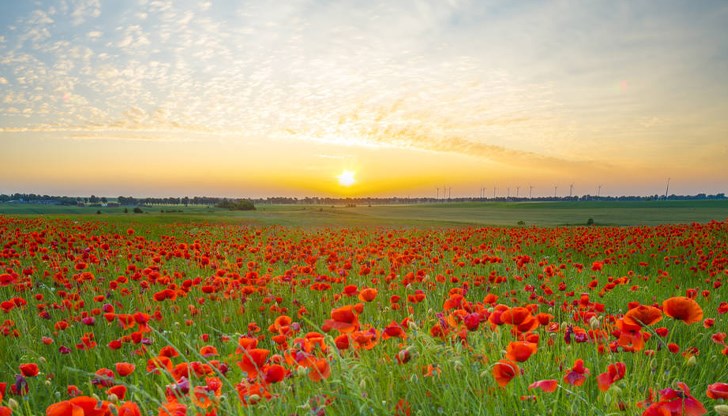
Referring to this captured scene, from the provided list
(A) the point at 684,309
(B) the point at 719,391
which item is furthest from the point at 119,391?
Result: (A) the point at 684,309

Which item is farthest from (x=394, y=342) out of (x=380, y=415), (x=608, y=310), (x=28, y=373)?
(x=608, y=310)

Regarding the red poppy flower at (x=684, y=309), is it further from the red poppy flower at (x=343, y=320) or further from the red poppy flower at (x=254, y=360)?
the red poppy flower at (x=254, y=360)

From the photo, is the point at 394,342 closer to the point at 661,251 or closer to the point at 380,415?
the point at 380,415

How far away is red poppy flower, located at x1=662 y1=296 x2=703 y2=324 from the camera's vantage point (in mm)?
2053

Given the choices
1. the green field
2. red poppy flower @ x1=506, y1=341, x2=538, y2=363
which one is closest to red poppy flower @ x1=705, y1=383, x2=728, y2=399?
red poppy flower @ x1=506, y1=341, x2=538, y2=363

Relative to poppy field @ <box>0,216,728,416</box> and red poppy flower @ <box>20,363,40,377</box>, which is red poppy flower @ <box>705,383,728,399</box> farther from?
red poppy flower @ <box>20,363,40,377</box>

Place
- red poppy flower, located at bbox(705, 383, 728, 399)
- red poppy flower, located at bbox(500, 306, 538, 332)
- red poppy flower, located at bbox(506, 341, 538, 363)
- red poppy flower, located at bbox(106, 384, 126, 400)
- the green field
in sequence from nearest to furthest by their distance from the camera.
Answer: red poppy flower, located at bbox(705, 383, 728, 399) < red poppy flower, located at bbox(506, 341, 538, 363) < red poppy flower, located at bbox(106, 384, 126, 400) < red poppy flower, located at bbox(500, 306, 538, 332) < the green field

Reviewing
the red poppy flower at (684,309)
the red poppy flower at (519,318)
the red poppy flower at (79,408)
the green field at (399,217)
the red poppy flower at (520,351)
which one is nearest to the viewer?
the red poppy flower at (79,408)

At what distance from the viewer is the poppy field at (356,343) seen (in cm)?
199

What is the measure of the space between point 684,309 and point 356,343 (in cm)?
164

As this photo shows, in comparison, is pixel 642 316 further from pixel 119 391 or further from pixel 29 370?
pixel 29 370

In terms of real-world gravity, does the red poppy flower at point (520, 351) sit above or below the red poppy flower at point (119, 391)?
above

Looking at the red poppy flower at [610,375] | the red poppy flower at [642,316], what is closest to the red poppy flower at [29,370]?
the red poppy flower at [610,375]

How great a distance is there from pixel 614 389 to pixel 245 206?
75840mm
